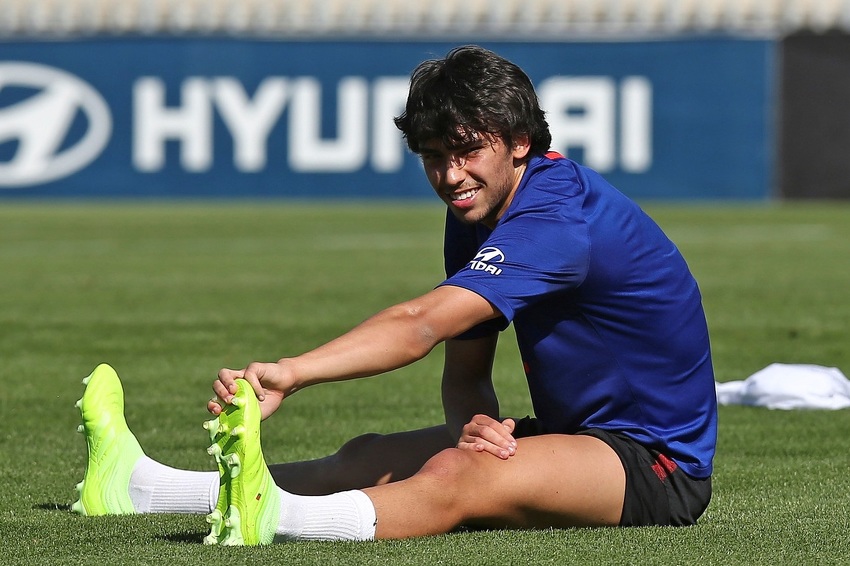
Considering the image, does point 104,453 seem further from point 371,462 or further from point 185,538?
point 371,462

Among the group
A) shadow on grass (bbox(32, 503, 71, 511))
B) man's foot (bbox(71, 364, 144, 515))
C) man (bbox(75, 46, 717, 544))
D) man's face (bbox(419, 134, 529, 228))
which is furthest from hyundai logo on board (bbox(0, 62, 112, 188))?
man's face (bbox(419, 134, 529, 228))

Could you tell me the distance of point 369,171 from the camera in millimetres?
21875

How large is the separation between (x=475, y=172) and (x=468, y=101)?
177 mm

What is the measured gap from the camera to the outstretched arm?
338cm

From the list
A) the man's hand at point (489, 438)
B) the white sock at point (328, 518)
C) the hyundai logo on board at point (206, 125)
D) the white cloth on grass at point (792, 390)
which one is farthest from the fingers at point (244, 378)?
the hyundai logo on board at point (206, 125)

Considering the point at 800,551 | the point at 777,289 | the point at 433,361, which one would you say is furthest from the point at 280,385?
the point at 777,289

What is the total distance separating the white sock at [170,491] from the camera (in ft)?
14.2

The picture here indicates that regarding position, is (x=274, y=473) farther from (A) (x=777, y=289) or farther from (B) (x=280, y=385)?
(A) (x=777, y=289)

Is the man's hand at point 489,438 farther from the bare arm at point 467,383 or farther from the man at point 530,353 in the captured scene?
the bare arm at point 467,383

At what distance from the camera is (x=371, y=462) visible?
172 inches

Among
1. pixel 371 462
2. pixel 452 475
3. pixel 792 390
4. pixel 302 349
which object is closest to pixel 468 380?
pixel 371 462

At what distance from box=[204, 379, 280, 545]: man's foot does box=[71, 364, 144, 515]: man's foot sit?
70 cm

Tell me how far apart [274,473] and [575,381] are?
3.22 ft

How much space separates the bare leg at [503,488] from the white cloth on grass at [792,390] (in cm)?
277
